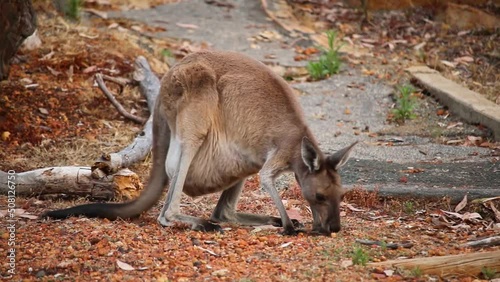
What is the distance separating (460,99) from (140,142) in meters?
4.19

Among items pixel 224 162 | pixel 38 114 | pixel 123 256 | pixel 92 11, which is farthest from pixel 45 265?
pixel 92 11

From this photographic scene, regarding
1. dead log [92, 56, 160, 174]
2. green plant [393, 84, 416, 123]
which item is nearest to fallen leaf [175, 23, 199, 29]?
dead log [92, 56, 160, 174]

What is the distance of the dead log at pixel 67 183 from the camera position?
6543 millimetres

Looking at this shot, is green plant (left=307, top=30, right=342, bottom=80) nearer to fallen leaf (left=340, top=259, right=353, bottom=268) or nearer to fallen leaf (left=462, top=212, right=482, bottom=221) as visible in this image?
fallen leaf (left=462, top=212, right=482, bottom=221)

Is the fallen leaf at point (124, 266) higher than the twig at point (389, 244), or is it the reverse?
the twig at point (389, 244)

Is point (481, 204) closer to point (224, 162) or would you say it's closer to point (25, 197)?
point (224, 162)

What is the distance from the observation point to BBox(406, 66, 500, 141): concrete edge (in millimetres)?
9188

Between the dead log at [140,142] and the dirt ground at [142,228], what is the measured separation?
0.49 ft

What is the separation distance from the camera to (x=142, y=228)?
5.84 m

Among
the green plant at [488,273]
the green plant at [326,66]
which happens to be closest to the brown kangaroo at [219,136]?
the green plant at [488,273]

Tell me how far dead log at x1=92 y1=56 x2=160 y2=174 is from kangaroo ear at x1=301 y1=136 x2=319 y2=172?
172 cm

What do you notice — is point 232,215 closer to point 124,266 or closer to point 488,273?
point 124,266

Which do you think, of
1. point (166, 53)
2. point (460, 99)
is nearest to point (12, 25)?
point (166, 53)

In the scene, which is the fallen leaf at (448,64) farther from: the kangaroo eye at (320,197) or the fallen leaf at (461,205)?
the kangaroo eye at (320,197)
